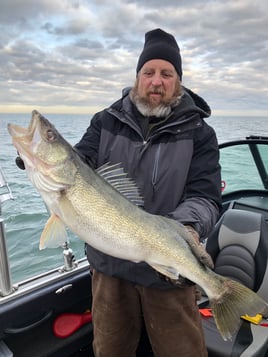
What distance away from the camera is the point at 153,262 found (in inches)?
76.4

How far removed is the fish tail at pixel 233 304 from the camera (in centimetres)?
204

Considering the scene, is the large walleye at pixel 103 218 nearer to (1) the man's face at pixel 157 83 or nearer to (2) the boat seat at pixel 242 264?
(1) the man's face at pixel 157 83

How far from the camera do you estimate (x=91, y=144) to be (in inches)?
98.2

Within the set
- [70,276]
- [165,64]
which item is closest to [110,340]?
[70,276]

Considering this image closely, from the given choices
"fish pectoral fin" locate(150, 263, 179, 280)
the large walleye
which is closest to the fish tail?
the large walleye

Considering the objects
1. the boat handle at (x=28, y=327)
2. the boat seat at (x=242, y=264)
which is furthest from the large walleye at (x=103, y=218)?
the boat handle at (x=28, y=327)

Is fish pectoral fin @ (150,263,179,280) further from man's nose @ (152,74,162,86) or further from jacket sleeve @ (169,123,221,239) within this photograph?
man's nose @ (152,74,162,86)

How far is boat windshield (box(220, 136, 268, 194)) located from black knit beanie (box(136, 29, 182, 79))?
2501mm

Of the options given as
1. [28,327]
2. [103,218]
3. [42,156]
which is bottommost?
[28,327]

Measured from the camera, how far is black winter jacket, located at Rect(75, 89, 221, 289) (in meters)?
2.27

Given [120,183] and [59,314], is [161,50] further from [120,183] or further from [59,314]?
[59,314]

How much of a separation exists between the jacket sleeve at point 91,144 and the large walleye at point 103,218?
44 centimetres

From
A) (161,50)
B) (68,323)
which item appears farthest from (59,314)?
(161,50)

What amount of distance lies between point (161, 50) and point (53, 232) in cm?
140
